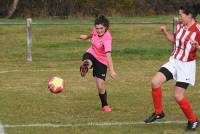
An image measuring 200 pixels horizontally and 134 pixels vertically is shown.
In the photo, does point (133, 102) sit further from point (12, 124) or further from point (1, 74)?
point (1, 74)

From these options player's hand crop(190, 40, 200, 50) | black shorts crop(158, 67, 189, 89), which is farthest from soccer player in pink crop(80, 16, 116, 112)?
player's hand crop(190, 40, 200, 50)

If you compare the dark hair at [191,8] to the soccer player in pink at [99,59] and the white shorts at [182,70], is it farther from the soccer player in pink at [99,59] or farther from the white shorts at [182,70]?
the soccer player in pink at [99,59]

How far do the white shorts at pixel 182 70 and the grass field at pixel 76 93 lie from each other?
2.33ft

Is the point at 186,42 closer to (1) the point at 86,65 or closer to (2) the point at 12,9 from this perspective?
(1) the point at 86,65

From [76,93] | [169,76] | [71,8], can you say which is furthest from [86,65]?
[71,8]

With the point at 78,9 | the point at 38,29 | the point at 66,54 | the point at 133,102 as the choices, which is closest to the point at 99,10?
the point at 78,9

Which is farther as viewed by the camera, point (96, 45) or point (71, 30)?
point (71, 30)

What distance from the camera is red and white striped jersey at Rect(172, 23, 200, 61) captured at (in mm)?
7637

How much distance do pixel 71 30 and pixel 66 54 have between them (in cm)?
520

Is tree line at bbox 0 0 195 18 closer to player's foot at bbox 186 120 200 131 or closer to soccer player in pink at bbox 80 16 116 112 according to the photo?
soccer player in pink at bbox 80 16 116 112

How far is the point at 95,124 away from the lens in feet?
26.4

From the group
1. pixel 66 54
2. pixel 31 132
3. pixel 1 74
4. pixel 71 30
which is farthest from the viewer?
pixel 71 30

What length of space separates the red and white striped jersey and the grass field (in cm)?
100

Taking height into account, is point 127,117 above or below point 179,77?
below
